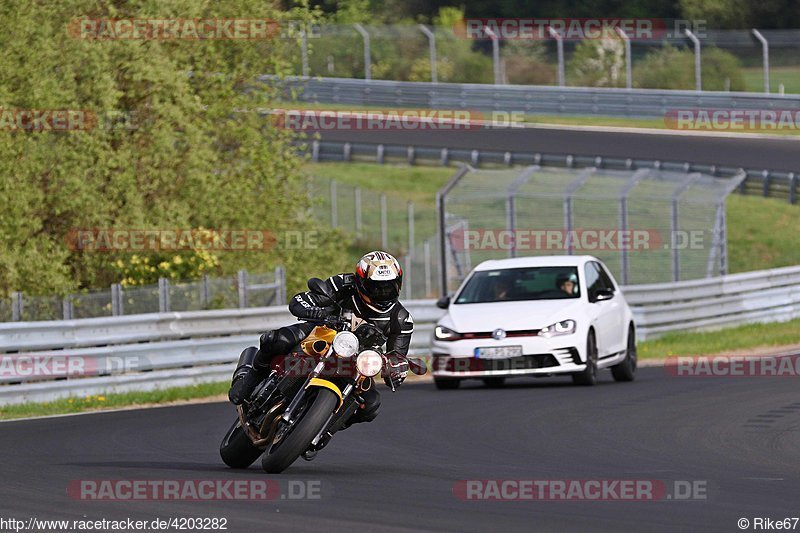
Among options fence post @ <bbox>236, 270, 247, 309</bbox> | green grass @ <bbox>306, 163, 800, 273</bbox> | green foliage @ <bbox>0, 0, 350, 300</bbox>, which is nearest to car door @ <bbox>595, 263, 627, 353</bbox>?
fence post @ <bbox>236, 270, 247, 309</bbox>

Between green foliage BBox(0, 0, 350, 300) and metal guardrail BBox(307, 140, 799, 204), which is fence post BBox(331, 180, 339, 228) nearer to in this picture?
metal guardrail BBox(307, 140, 799, 204)

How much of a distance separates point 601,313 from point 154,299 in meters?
5.26

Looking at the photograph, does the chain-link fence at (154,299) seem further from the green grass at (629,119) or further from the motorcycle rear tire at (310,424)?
the green grass at (629,119)

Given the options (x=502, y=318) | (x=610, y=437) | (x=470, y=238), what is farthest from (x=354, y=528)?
(x=470, y=238)

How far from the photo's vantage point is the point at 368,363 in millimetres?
9188

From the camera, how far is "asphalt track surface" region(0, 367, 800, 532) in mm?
8047

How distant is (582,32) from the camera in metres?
66.9

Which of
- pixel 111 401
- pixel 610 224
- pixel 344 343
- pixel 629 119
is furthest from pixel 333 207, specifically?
pixel 344 343

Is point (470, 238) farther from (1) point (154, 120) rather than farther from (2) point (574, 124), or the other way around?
(2) point (574, 124)

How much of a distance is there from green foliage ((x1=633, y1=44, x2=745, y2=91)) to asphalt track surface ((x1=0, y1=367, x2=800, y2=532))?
103 ft

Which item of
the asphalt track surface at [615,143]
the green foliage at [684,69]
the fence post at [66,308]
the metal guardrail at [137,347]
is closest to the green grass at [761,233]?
the asphalt track surface at [615,143]

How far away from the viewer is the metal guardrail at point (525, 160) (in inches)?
1480

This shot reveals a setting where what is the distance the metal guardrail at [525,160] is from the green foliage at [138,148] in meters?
12.3

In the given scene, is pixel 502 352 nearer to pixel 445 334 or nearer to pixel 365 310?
A: pixel 445 334
